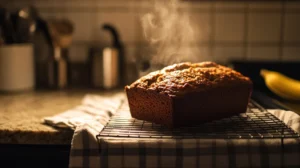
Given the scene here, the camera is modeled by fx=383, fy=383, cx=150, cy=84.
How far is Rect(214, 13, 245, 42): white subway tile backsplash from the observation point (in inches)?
68.3

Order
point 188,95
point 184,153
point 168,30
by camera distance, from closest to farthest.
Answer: point 184,153 → point 188,95 → point 168,30

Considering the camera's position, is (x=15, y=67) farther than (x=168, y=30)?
No

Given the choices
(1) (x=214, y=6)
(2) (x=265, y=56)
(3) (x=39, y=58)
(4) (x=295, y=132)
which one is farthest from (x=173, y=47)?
(4) (x=295, y=132)

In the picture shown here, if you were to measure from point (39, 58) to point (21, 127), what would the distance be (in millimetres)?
822

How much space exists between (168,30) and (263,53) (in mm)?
457

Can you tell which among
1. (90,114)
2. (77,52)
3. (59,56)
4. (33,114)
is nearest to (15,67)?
(59,56)

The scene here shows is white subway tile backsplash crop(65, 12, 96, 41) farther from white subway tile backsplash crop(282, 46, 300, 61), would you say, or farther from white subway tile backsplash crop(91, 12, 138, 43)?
white subway tile backsplash crop(282, 46, 300, 61)

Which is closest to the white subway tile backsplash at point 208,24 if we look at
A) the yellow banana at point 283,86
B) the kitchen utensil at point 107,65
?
the kitchen utensil at point 107,65

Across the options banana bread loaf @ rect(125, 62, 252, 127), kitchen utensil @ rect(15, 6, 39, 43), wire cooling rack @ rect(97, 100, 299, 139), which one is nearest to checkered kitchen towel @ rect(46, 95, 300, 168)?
wire cooling rack @ rect(97, 100, 299, 139)

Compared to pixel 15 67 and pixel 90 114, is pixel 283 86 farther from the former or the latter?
pixel 15 67

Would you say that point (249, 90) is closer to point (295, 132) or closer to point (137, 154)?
point (295, 132)

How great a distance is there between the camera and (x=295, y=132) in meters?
0.85

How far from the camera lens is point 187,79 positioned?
98 cm

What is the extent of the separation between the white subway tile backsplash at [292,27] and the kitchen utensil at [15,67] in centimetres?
Answer: 113
